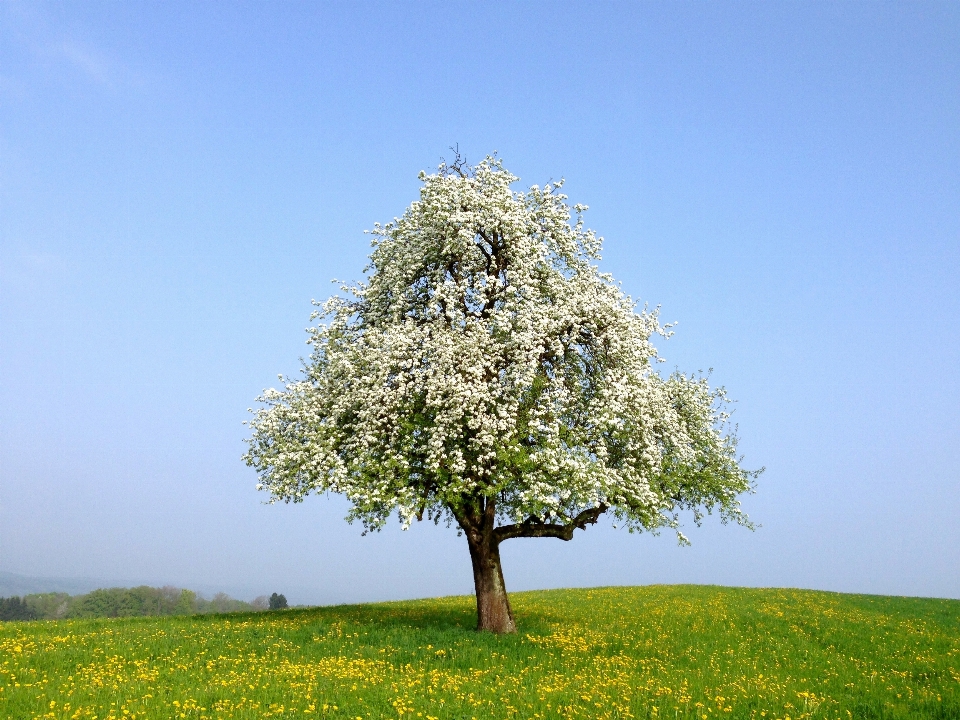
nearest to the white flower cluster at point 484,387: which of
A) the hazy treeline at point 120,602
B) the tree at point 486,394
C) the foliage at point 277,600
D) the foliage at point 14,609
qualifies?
the tree at point 486,394

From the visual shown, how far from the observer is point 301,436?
27.2 meters

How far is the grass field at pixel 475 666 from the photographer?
17656 millimetres

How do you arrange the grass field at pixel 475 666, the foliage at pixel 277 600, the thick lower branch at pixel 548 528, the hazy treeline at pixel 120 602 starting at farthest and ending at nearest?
the hazy treeline at pixel 120 602, the foliage at pixel 277 600, the thick lower branch at pixel 548 528, the grass field at pixel 475 666

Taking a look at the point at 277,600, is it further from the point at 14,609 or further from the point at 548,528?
the point at 548,528

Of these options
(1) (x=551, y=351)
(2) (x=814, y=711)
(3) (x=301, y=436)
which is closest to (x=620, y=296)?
(1) (x=551, y=351)

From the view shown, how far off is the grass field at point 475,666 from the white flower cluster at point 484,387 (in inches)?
170

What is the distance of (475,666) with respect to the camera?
72.8ft

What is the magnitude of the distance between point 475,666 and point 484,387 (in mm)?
8231

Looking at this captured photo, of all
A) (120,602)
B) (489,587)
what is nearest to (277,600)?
(120,602)

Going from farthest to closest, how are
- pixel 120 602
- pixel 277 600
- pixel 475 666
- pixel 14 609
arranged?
pixel 120 602, pixel 14 609, pixel 277 600, pixel 475 666

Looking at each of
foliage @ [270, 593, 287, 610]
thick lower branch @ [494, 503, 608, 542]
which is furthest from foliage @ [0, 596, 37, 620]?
thick lower branch @ [494, 503, 608, 542]

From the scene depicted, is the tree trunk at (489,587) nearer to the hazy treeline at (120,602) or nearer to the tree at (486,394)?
the tree at (486,394)

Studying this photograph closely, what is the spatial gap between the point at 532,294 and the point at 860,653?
17.8 metres

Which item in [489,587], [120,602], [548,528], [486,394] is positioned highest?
[486,394]
